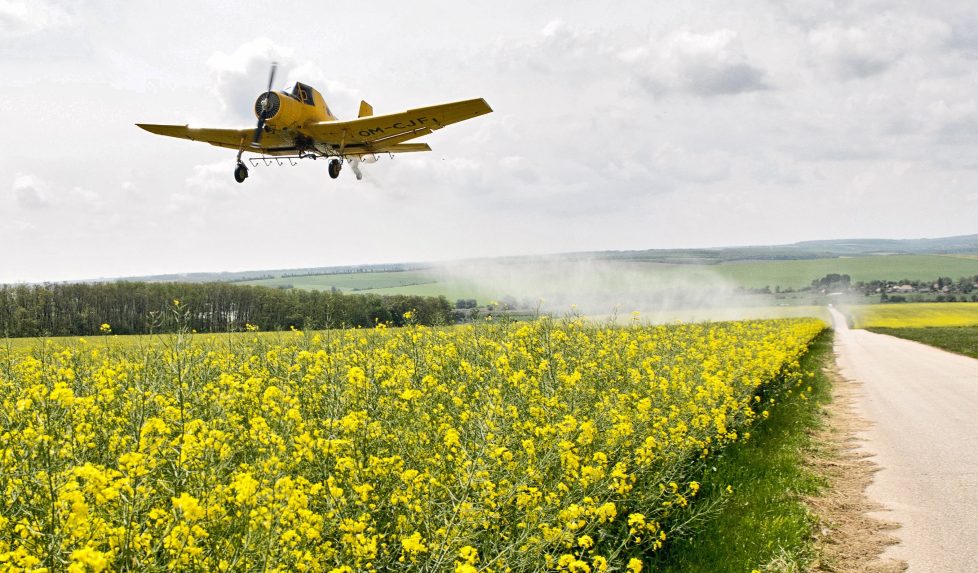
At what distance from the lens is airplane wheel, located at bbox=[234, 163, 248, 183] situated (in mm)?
15586

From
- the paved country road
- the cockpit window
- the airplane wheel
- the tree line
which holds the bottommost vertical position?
the paved country road

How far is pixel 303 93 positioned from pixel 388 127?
253 centimetres

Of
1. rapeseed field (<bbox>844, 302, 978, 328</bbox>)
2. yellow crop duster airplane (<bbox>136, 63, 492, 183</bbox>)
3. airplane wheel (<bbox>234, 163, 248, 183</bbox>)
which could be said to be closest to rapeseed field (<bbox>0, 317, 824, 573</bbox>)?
airplane wheel (<bbox>234, 163, 248, 183</bbox>)

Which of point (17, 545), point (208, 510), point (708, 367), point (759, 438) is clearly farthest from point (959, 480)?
point (17, 545)

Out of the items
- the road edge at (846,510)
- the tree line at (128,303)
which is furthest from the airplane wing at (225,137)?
the tree line at (128,303)

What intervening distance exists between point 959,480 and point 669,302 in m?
71.3

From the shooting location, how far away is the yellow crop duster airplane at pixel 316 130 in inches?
616

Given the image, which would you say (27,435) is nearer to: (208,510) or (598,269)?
(208,510)

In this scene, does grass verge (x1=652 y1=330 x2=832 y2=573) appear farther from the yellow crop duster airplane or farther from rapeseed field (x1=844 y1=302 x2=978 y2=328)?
rapeseed field (x1=844 y1=302 x2=978 y2=328)

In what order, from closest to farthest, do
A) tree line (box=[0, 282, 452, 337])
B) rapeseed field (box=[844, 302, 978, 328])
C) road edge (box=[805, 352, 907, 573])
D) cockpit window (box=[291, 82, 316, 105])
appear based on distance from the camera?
road edge (box=[805, 352, 907, 573]), cockpit window (box=[291, 82, 316, 105]), tree line (box=[0, 282, 452, 337]), rapeseed field (box=[844, 302, 978, 328])

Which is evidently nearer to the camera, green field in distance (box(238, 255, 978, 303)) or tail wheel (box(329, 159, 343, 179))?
tail wheel (box(329, 159, 343, 179))

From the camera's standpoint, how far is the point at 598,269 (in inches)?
3487

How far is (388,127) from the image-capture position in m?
16.8

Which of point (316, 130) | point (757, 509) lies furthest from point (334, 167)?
point (757, 509)
